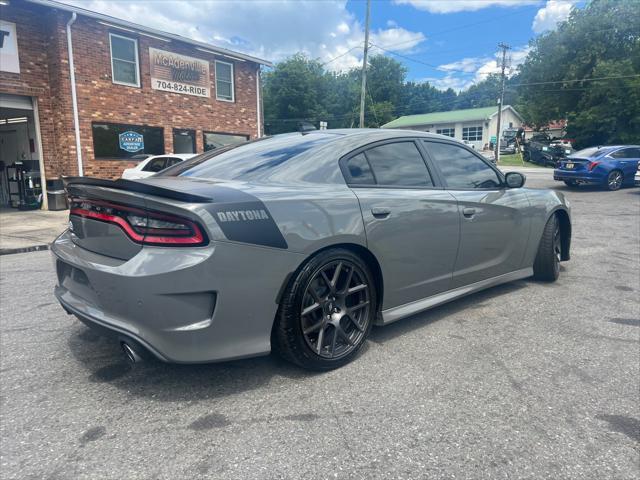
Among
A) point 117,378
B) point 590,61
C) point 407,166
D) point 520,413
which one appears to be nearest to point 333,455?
point 520,413

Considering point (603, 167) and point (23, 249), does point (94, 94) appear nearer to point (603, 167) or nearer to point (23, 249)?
point (23, 249)

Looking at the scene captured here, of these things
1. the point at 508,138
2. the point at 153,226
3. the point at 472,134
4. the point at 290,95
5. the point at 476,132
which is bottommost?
the point at 153,226

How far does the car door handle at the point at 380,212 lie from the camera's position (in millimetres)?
2939

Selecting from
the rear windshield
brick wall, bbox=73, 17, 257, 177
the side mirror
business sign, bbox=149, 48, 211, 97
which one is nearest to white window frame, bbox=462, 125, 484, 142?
brick wall, bbox=73, 17, 257, 177

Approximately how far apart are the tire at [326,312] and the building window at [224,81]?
51.4 ft

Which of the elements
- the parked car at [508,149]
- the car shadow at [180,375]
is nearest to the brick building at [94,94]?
the car shadow at [180,375]

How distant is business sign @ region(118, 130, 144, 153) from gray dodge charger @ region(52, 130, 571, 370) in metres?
12.0

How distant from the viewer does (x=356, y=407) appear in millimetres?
2424

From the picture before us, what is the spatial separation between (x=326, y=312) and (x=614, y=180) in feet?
51.6

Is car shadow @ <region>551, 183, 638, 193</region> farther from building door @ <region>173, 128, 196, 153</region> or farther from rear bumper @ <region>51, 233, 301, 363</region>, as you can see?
rear bumper @ <region>51, 233, 301, 363</region>

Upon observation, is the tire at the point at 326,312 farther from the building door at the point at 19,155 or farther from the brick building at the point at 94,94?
the building door at the point at 19,155

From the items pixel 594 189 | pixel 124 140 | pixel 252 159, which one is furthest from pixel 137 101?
pixel 594 189

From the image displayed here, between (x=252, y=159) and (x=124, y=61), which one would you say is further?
(x=124, y=61)

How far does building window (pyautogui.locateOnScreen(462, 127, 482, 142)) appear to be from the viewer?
172 feet
